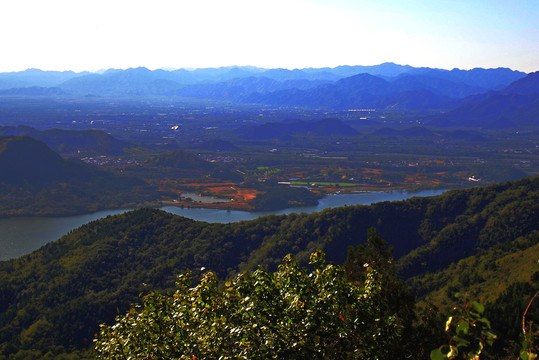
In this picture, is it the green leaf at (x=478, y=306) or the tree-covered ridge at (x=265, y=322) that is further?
the tree-covered ridge at (x=265, y=322)

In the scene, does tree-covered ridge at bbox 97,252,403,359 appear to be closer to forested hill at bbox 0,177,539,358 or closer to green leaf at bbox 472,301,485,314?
green leaf at bbox 472,301,485,314

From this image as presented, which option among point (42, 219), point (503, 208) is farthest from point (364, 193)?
point (42, 219)

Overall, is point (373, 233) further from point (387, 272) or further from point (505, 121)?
point (505, 121)

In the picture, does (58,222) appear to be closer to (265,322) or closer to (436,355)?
(265,322)

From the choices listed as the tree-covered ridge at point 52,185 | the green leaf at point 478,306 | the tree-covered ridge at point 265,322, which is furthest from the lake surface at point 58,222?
the green leaf at point 478,306

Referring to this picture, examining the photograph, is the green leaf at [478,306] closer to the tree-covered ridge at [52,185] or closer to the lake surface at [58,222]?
the lake surface at [58,222]

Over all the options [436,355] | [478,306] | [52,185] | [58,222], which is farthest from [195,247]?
[52,185]
